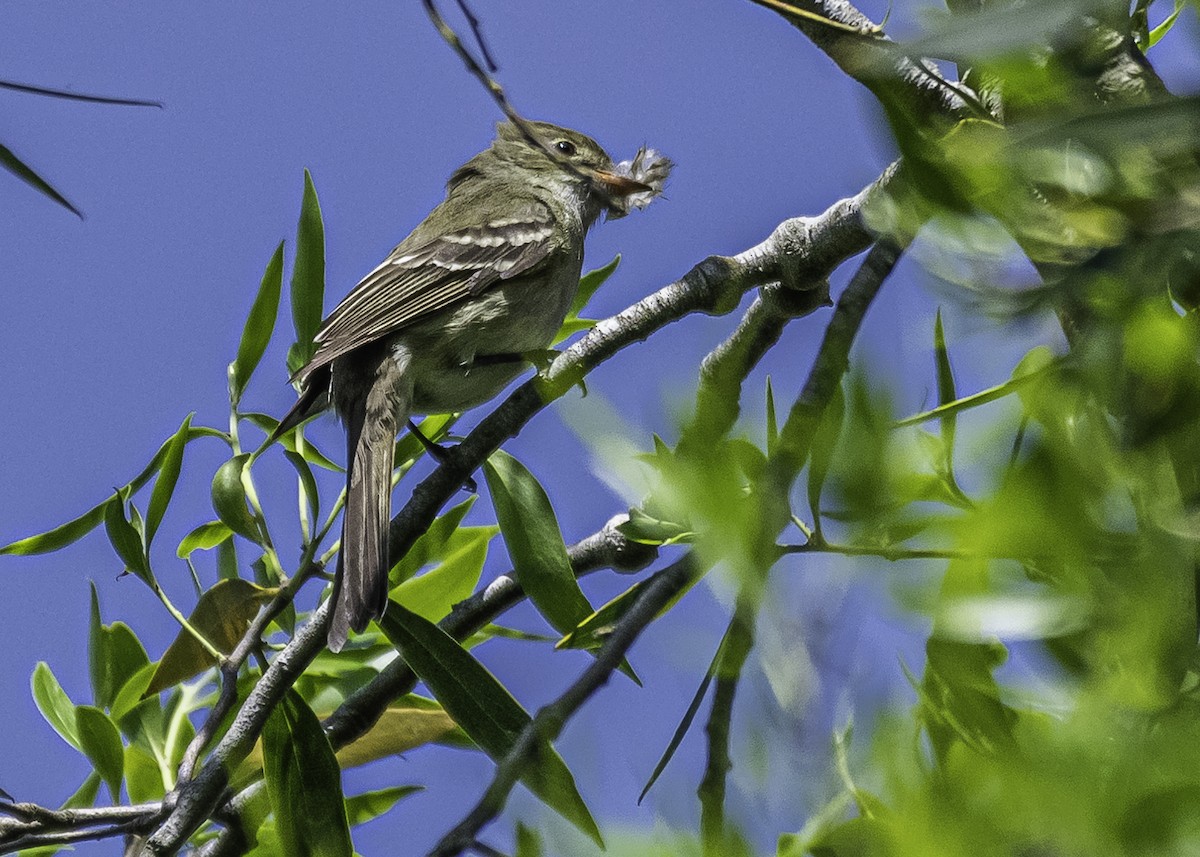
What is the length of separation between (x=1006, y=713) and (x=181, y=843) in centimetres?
183

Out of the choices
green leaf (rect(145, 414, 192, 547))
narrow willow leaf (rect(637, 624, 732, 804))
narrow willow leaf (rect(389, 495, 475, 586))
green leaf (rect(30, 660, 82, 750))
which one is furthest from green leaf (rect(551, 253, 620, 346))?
narrow willow leaf (rect(637, 624, 732, 804))

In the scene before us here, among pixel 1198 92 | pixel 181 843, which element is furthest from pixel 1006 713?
pixel 181 843

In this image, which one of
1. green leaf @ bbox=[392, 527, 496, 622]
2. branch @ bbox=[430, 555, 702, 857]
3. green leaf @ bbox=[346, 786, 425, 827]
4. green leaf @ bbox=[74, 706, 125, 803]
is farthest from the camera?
green leaf @ bbox=[392, 527, 496, 622]

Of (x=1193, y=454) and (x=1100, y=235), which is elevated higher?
(x=1100, y=235)

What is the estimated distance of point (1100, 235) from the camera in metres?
0.65

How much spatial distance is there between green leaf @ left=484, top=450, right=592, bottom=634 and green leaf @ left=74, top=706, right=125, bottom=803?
0.93 metres

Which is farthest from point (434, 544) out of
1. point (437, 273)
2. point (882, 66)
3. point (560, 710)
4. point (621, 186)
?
point (882, 66)

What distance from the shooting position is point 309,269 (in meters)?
3.13

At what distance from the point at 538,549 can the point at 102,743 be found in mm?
1024

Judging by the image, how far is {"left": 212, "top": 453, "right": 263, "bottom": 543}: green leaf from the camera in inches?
107

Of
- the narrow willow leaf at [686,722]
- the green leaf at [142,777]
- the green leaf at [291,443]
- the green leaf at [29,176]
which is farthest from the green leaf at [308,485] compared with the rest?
the narrow willow leaf at [686,722]

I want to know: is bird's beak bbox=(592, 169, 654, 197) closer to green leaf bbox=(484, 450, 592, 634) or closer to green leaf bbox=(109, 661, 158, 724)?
green leaf bbox=(484, 450, 592, 634)

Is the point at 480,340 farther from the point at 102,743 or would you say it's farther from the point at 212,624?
the point at 102,743

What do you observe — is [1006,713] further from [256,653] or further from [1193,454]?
[256,653]
